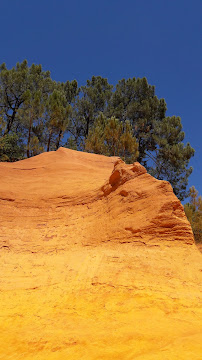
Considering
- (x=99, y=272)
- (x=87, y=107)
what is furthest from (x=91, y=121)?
(x=99, y=272)

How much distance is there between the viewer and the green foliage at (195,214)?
18297mm

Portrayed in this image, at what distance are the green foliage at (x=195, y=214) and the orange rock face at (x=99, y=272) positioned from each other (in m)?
10.5

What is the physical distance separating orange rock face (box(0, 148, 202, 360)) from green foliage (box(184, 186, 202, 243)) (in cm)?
1055

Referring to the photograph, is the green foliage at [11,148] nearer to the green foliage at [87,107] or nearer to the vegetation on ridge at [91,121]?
the vegetation on ridge at [91,121]

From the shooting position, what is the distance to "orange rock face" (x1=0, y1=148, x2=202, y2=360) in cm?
366

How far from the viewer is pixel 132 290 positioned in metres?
5.00

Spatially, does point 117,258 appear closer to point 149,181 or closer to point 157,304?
point 157,304

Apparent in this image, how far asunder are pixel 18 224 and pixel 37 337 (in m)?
4.53

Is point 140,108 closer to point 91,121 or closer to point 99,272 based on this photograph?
point 91,121

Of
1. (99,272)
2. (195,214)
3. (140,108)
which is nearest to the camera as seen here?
(99,272)

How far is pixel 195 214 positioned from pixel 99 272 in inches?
597

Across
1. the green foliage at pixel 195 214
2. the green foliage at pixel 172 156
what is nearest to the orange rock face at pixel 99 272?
the green foliage at pixel 195 214

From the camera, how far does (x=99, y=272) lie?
5.70 metres

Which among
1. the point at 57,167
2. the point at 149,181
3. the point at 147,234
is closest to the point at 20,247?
the point at 147,234
